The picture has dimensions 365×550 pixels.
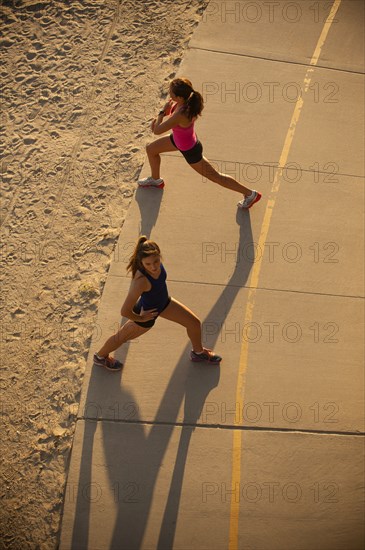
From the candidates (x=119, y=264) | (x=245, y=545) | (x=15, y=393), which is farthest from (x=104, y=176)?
(x=245, y=545)

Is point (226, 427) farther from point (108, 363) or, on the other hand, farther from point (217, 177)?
point (217, 177)

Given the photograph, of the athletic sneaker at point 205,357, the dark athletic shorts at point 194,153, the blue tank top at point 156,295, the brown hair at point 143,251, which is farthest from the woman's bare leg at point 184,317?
the dark athletic shorts at point 194,153

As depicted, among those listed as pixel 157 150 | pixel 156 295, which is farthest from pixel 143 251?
pixel 157 150

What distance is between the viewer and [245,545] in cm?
620

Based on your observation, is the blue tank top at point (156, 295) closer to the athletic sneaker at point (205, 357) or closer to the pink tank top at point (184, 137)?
the athletic sneaker at point (205, 357)

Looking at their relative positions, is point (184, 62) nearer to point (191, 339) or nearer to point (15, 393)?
point (191, 339)

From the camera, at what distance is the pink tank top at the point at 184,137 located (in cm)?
723

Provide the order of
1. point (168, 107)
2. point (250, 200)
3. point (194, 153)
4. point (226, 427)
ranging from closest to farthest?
point (226, 427) → point (168, 107) → point (194, 153) → point (250, 200)

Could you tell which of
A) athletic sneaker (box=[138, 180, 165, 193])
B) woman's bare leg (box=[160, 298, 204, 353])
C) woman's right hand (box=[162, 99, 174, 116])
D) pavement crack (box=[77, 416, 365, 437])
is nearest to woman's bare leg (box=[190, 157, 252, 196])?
woman's right hand (box=[162, 99, 174, 116])

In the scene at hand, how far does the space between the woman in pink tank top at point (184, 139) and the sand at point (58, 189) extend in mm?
829

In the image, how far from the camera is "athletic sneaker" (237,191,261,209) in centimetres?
828

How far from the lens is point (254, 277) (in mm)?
7906

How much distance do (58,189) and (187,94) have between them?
260cm

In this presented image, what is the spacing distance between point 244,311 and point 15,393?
294cm
